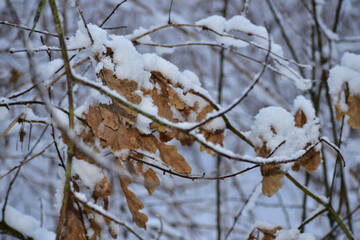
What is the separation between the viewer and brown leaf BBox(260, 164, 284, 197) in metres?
0.85

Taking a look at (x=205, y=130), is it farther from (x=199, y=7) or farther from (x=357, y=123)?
(x=199, y=7)

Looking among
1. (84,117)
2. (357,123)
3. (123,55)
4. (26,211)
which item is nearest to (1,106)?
(84,117)

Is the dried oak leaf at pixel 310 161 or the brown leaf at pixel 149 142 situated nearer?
the brown leaf at pixel 149 142

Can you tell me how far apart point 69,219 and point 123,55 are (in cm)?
38

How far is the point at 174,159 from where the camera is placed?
764 millimetres

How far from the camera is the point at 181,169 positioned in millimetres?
759

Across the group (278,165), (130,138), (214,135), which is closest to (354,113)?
(278,165)

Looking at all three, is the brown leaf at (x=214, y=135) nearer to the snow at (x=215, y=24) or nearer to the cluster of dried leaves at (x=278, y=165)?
the cluster of dried leaves at (x=278, y=165)

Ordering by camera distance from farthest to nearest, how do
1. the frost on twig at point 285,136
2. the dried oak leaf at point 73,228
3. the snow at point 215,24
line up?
the snow at point 215,24 < the frost on twig at point 285,136 < the dried oak leaf at point 73,228

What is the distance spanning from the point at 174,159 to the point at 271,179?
277mm

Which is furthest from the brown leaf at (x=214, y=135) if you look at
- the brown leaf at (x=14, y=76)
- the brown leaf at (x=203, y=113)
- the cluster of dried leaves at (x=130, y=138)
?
the brown leaf at (x=14, y=76)

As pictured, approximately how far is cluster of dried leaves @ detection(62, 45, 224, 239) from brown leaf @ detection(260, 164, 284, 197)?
23 centimetres

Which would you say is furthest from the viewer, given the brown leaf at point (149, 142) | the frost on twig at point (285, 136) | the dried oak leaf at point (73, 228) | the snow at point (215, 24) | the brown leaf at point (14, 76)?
the brown leaf at point (14, 76)

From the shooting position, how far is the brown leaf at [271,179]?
2.77 feet
